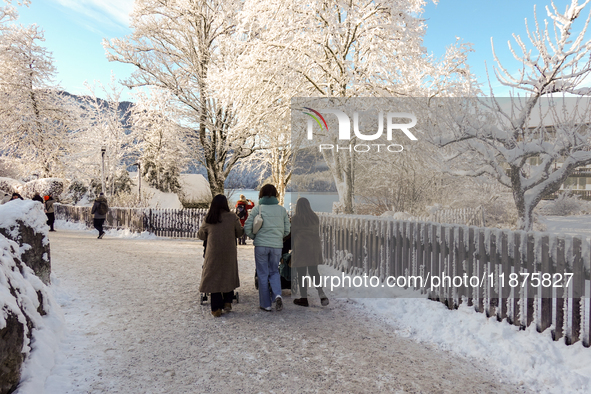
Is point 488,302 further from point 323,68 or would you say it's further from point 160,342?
point 323,68

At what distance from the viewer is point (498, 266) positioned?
5.14m

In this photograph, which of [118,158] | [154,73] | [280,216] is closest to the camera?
[280,216]

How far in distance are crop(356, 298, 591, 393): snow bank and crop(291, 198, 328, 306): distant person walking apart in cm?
103

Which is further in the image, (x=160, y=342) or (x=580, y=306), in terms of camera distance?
(x=160, y=342)

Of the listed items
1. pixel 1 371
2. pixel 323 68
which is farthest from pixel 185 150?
pixel 1 371

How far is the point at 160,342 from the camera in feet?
14.6

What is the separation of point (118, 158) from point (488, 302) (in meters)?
33.9

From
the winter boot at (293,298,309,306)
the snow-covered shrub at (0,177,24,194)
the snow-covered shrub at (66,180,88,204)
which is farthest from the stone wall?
the snow-covered shrub at (0,177,24,194)

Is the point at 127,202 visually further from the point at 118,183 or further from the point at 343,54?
the point at 343,54

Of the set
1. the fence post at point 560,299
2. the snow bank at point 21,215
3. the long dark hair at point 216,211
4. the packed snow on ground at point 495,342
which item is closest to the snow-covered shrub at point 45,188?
the snow bank at point 21,215

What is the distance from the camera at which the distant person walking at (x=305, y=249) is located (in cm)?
624

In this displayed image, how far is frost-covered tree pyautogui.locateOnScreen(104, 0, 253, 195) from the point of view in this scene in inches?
731

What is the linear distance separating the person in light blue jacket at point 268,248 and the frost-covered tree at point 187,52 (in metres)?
12.9

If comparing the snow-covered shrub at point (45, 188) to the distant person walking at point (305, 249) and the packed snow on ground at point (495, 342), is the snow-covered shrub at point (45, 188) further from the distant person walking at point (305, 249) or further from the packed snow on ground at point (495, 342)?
the packed snow on ground at point (495, 342)
